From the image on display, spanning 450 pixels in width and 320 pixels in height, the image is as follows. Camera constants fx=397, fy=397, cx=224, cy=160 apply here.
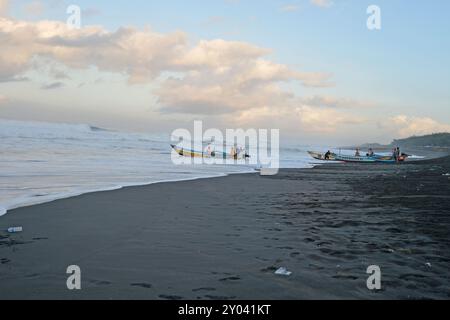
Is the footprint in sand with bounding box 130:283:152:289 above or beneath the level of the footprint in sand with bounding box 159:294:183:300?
above

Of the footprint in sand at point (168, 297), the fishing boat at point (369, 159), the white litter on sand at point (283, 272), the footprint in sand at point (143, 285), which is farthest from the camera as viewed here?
the fishing boat at point (369, 159)

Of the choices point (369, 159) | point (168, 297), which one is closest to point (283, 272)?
point (168, 297)

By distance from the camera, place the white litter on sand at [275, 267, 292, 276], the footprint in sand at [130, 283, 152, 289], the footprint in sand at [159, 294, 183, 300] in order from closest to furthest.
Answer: the footprint in sand at [159, 294, 183, 300], the footprint in sand at [130, 283, 152, 289], the white litter on sand at [275, 267, 292, 276]

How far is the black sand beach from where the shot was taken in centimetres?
520

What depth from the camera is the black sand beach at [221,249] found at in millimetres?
5195

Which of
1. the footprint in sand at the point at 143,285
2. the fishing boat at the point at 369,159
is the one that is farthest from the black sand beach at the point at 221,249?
the fishing boat at the point at 369,159

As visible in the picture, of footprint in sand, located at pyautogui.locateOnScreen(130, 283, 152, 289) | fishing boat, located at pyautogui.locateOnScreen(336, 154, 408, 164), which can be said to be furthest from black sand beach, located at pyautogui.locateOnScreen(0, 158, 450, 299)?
fishing boat, located at pyautogui.locateOnScreen(336, 154, 408, 164)

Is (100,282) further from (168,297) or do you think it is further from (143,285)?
(168,297)

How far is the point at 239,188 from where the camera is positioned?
1803 centimetres

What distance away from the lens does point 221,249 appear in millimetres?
7211

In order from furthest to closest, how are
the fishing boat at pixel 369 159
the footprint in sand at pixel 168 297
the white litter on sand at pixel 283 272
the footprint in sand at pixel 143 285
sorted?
the fishing boat at pixel 369 159 → the white litter on sand at pixel 283 272 → the footprint in sand at pixel 143 285 → the footprint in sand at pixel 168 297

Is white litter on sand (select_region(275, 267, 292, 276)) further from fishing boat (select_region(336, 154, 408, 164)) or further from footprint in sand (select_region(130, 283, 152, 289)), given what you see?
fishing boat (select_region(336, 154, 408, 164))

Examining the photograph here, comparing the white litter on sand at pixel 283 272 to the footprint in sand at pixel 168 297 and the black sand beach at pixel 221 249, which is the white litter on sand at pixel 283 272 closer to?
the black sand beach at pixel 221 249

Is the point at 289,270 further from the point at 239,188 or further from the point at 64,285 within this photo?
the point at 239,188
